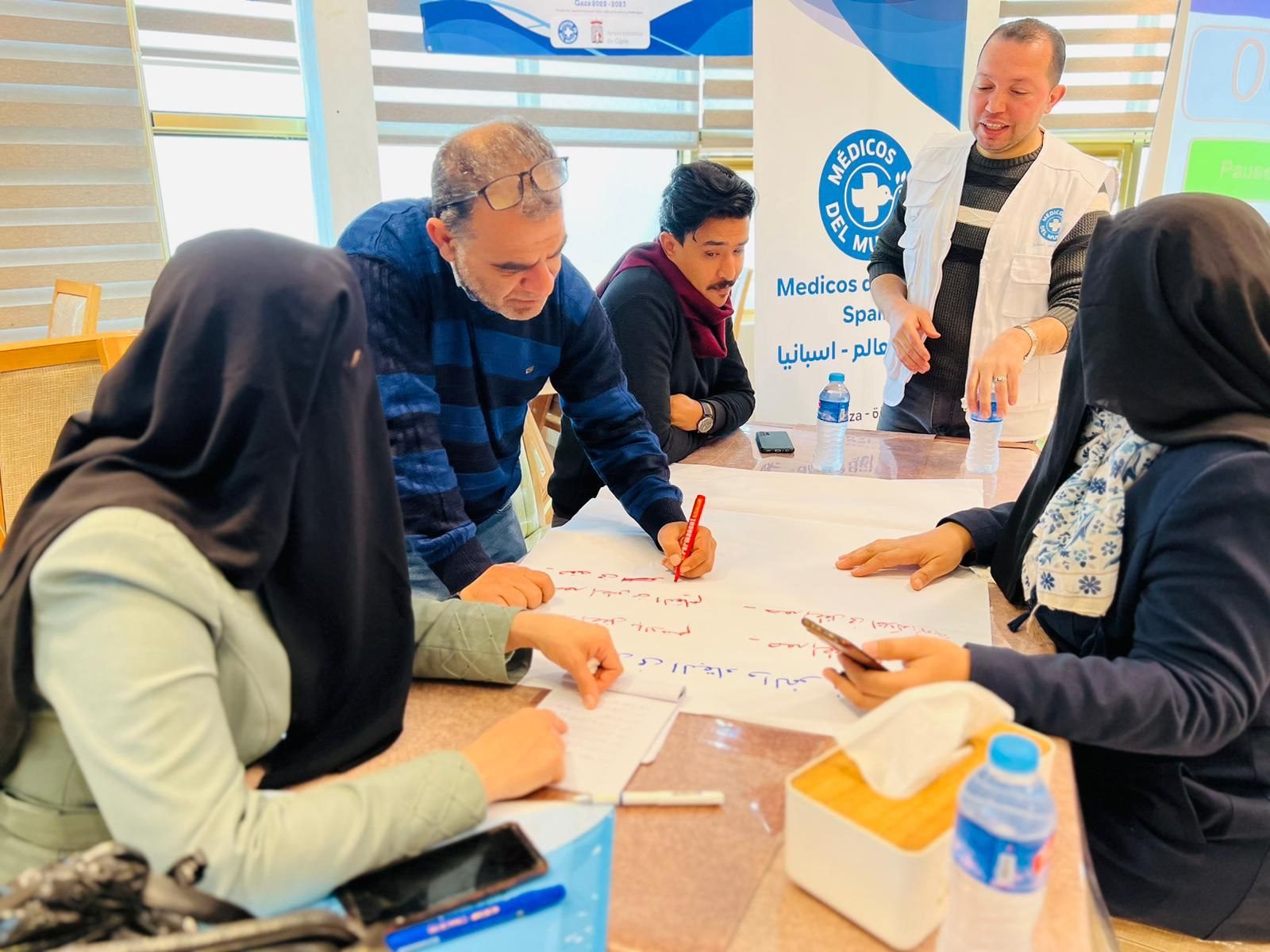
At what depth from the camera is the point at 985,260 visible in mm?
2406

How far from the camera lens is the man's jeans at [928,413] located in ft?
7.97

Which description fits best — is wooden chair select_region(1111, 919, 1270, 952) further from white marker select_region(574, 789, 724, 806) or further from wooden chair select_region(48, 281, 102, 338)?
wooden chair select_region(48, 281, 102, 338)

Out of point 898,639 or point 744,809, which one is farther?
point 898,639

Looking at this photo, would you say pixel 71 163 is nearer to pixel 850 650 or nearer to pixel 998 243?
pixel 998 243

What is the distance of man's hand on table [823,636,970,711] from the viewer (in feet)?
3.09

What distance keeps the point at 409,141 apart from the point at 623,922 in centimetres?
344

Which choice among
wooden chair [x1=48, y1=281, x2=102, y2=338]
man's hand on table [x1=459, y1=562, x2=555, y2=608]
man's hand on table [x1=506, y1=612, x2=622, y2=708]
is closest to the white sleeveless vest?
man's hand on table [x1=459, y1=562, x2=555, y2=608]

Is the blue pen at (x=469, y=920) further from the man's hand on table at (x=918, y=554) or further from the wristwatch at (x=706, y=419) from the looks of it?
the wristwatch at (x=706, y=419)

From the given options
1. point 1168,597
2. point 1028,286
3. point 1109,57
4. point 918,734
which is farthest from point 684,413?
point 1109,57

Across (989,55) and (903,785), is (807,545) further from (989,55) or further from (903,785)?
(989,55)

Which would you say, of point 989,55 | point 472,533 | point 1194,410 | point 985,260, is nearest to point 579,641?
point 472,533

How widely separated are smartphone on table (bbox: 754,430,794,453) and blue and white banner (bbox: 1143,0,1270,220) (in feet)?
7.99

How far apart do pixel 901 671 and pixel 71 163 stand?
344 centimetres

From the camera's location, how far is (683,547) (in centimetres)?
142
